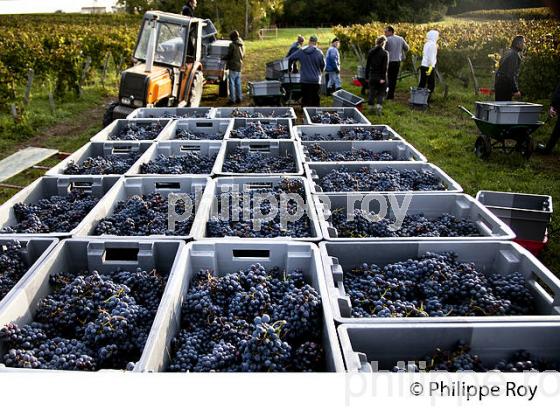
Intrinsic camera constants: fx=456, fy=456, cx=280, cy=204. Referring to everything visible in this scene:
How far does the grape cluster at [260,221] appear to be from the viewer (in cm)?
280

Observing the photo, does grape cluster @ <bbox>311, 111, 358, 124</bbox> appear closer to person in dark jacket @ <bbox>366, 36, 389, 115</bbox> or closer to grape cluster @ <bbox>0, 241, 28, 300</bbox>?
person in dark jacket @ <bbox>366, 36, 389, 115</bbox>

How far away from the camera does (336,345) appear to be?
5.69ft

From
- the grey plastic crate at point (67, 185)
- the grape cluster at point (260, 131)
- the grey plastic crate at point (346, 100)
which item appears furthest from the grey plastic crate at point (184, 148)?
the grey plastic crate at point (346, 100)

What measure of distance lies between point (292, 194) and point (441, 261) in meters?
1.18

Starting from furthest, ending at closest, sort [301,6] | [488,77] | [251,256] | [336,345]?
[301,6] → [488,77] → [251,256] → [336,345]

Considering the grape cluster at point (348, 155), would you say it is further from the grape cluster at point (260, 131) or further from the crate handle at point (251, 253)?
the crate handle at point (251, 253)

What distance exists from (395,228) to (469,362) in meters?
1.20

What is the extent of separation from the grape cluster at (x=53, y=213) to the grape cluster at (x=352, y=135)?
7.95 ft

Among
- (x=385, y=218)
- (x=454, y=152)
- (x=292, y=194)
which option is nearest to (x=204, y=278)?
(x=292, y=194)

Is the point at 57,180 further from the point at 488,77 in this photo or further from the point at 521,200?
the point at 488,77

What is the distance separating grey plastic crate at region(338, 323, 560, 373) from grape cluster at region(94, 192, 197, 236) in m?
1.37

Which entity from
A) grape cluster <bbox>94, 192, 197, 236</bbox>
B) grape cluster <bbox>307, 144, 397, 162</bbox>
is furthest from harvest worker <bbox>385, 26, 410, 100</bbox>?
grape cluster <bbox>94, 192, 197, 236</bbox>

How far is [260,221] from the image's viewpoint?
116 inches

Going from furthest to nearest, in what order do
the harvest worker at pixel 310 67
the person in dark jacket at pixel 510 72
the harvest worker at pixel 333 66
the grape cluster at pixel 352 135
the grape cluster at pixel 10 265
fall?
the harvest worker at pixel 333 66
the harvest worker at pixel 310 67
the person in dark jacket at pixel 510 72
the grape cluster at pixel 352 135
the grape cluster at pixel 10 265
